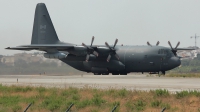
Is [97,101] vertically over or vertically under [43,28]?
under

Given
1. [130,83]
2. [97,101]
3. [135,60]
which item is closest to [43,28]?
[135,60]

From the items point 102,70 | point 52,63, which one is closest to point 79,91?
point 102,70

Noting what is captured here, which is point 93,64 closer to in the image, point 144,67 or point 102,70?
point 102,70

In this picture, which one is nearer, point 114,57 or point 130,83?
point 130,83

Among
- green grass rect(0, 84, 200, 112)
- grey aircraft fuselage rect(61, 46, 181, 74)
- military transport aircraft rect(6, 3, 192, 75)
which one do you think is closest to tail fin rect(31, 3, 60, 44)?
military transport aircraft rect(6, 3, 192, 75)

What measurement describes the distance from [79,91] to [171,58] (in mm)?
28974

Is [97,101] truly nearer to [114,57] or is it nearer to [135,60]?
[135,60]

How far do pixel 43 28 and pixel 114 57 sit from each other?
544 inches

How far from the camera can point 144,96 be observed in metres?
24.0

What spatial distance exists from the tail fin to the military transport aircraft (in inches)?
227

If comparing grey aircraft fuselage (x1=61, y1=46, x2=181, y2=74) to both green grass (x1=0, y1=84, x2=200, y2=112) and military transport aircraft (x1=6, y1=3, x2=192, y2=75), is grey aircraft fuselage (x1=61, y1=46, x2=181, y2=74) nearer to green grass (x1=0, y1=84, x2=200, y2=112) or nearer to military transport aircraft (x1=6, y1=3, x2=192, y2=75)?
military transport aircraft (x1=6, y1=3, x2=192, y2=75)

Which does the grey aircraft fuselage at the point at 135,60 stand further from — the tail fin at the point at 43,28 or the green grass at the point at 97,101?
the green grass at the point at 97,101

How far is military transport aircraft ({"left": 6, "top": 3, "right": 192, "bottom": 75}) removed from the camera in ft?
180

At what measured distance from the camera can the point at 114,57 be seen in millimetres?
57375
